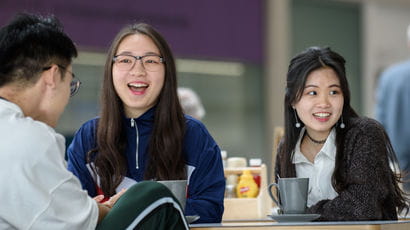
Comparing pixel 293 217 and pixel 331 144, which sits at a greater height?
pixel 331 144

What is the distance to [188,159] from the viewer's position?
2.25 metres

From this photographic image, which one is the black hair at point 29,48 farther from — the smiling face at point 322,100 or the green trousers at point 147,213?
the smiling face at point 322,100

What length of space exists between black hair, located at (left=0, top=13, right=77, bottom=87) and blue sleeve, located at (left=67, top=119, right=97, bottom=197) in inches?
22.9

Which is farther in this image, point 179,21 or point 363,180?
point 179,21

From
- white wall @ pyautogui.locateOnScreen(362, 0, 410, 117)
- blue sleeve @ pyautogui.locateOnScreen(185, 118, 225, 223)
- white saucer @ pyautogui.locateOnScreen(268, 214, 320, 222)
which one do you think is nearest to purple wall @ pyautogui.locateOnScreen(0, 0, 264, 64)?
white wall @ pyautogui.locateOnScreen(362, 0, 410, 117)

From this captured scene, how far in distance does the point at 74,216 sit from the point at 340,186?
0.90 m

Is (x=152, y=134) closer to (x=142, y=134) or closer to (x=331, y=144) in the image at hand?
(x=142, y=134)

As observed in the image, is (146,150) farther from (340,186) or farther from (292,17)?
(292,17)

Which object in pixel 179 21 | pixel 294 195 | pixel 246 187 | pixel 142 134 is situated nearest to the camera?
pixel 294 195

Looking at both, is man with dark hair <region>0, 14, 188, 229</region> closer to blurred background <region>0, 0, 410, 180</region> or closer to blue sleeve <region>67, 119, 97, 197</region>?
blue sleeve <region>67, 119, 97, 197</region>

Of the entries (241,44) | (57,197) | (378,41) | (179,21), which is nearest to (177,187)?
(57,197)

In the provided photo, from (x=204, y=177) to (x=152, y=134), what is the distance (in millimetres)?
220

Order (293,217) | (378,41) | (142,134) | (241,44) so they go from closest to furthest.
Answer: (293,217), (142,134), (241,44), (378,41)

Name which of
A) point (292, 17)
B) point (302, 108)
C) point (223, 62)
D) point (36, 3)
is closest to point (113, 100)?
point (302, 108)
